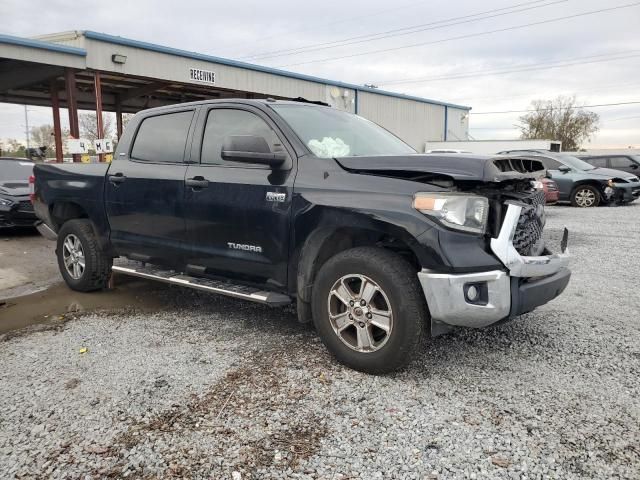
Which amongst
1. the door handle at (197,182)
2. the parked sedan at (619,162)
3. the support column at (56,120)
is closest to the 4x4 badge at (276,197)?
the door handle at (197,182)

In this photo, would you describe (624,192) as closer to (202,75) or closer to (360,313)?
(202,75)

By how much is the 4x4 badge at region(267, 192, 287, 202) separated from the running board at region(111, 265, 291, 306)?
2.34ft

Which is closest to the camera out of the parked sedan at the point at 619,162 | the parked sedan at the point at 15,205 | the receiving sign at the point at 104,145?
the parked sedan at the point at 15,205

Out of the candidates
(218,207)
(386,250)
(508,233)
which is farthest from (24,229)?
(508,233)

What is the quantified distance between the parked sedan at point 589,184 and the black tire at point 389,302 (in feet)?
41.8

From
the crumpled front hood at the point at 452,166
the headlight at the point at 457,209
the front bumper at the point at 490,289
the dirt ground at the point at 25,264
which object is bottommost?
the dirt ground at the point at 25,264

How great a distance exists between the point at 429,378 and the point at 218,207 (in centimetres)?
207

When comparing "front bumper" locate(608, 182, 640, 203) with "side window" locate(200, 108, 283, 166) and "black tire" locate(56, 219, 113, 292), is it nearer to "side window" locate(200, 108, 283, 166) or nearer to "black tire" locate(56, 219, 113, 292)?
"side window" locate(200, 108, 283, 166)

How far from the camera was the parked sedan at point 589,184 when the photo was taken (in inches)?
566

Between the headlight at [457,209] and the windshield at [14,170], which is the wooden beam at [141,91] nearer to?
the windshield at [14,170]

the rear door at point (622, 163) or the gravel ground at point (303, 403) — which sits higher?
the rear door at point (622, 163)

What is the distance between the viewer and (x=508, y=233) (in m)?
3.10

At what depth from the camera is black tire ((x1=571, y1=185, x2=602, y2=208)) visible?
47.4 feet

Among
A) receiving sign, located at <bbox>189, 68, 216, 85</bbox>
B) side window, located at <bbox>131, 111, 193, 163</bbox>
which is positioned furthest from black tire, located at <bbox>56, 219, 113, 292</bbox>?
receiving sign, located at <bbox>189, 68, 216, 85</bbox>
